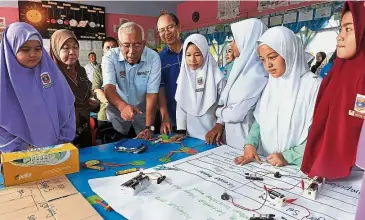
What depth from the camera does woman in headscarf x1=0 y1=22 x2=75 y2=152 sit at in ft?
3.96

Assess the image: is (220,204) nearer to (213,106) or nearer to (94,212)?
(94,212)

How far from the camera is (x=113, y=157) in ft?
3.90

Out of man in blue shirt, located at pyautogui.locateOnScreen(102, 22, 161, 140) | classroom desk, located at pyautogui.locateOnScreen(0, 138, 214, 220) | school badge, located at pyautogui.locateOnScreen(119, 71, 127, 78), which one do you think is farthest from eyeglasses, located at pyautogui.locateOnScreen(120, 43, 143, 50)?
classroom desk, located at pyautogui.locateOnScreen(0, 138, 214, 220)

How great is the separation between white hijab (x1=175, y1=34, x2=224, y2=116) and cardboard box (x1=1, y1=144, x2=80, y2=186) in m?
0.76

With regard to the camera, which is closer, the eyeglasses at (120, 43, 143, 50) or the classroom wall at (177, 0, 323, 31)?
the eyeglasses at (120, 43, 143, 50)

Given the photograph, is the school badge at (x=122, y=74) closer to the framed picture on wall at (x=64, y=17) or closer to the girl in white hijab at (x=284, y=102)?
the girl in white hijab at (x=284, y=102)

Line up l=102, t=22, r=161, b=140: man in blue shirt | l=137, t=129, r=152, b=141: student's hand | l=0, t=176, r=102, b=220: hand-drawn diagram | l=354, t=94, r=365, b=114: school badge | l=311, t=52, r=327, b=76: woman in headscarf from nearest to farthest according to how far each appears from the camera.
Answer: l=0, t=176, r=102, b=220: hand-drawn diagram < l=354, t=94, r=365, b=114: school badge < l=137, t=129, r=152, b=141: student's hand < l=102, t=22, r=161, b=140: man in blue shirt < l=311, t=52, r=327, b=76: woman in headscarf

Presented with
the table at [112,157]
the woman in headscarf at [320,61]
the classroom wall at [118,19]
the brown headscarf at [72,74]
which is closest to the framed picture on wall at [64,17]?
the classroom wall at [118,19]

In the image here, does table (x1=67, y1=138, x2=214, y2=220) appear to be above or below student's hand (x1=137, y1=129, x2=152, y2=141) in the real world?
below

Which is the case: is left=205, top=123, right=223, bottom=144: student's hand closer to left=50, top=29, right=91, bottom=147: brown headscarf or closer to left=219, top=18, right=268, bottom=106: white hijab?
left=219, top=18, right=268, bottom=106: white hijab

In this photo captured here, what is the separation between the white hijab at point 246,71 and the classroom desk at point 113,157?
0.98ft

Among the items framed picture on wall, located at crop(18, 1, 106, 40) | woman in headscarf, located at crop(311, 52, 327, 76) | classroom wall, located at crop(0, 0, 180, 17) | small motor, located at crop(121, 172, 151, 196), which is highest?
classroom wall, located at crop(0, 0, 180, 17)

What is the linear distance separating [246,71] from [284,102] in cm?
35

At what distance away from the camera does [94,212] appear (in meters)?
0.72
